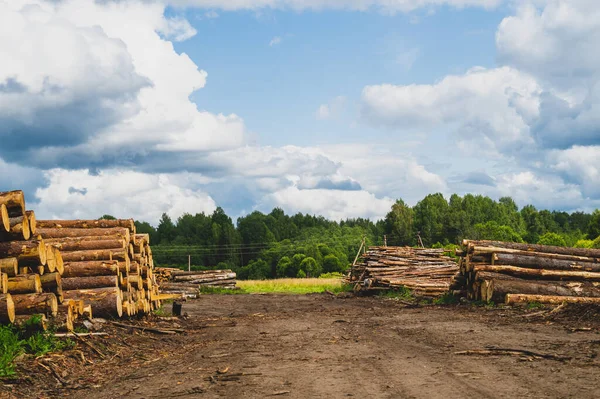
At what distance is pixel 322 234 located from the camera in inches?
4377

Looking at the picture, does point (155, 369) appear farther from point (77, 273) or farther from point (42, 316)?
point (77, 273)

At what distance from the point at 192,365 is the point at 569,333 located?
290 inches

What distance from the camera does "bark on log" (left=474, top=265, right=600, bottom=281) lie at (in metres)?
18.5

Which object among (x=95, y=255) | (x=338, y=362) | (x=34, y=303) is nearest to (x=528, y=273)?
(x=338, y=362)

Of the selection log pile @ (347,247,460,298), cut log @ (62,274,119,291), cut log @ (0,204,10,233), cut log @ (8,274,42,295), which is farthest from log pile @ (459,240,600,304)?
cut log @ (0,204,10,233)

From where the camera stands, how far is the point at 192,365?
894 centimetres

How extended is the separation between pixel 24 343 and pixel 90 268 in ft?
16.4

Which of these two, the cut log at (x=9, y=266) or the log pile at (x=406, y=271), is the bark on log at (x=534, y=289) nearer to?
the log pile at (x=406, y=271)

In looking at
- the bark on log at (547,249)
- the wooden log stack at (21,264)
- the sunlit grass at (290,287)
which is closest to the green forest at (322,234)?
the sunlit grass at (290,287)

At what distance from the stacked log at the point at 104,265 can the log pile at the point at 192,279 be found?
12111mm

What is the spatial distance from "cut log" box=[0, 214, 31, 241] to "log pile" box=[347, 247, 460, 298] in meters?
17.3

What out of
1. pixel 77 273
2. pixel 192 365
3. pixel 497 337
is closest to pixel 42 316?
pixel 192 365

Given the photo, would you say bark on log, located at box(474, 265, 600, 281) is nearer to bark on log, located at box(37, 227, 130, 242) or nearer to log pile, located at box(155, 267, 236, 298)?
bark on log, located at box(37, 227, 130, 242)

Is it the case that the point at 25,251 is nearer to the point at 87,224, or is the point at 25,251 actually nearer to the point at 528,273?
the point at 87,224
